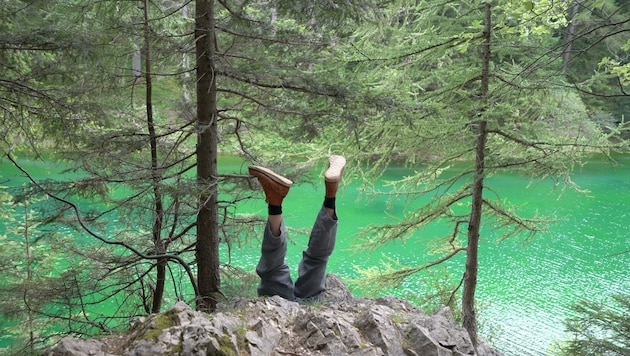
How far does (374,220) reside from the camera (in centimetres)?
1349

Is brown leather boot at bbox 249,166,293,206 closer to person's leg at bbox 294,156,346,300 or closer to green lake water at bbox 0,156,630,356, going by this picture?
person's leg at bbox 294,156,346,300

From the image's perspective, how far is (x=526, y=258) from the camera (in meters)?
11.6

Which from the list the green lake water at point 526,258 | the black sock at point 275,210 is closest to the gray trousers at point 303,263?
the black sock at point 275,210

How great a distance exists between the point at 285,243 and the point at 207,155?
0.98m

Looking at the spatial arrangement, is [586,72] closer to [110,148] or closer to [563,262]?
[563,262]

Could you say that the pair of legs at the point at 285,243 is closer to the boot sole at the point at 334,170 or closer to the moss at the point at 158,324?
the boot sole at the point at 334,170

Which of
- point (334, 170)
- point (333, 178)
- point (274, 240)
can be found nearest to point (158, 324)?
point (274, 240)

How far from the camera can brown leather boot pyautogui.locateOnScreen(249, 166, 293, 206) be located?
3.49 metres

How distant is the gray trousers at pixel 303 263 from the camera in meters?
3.63

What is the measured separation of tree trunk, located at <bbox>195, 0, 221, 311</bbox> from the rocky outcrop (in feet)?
2.51

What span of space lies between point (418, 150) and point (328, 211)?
259cm

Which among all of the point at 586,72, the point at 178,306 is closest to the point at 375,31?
the point at 178,306

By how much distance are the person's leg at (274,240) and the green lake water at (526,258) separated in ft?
9.79

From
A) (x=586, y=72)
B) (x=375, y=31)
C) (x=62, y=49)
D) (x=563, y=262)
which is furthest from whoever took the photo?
(x=586, y=72)
